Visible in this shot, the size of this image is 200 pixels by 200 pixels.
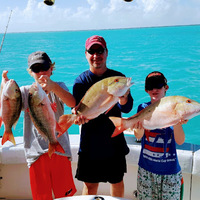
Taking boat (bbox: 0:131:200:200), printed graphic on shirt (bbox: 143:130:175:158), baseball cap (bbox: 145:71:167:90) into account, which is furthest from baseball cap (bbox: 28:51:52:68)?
boat (bbox: 0:131:200:200)

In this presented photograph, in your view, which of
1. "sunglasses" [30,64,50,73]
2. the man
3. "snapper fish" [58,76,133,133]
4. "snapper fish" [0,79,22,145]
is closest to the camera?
"snapper fish" [0,79,22,145]

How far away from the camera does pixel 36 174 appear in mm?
2045

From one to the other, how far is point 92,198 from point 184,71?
17819 mm

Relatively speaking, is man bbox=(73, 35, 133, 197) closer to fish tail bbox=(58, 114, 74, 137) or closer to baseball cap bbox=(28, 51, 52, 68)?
baseball cap bbox=(28, 51, 52, 68)

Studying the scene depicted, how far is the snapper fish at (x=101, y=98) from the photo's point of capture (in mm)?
1450

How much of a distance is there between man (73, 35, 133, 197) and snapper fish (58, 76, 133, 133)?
0.46 m

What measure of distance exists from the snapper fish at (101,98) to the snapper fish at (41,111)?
77 mm

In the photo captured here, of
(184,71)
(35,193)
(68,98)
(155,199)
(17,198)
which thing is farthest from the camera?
(184,71)

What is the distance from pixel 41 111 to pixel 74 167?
157 cm

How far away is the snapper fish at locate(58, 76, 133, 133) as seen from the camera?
1450 mm

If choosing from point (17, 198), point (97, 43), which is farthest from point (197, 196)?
point (17, 198)

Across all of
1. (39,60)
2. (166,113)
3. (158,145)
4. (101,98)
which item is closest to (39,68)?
(39,60)

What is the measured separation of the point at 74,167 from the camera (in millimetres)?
2834

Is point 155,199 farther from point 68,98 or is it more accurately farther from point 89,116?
point 68,98
